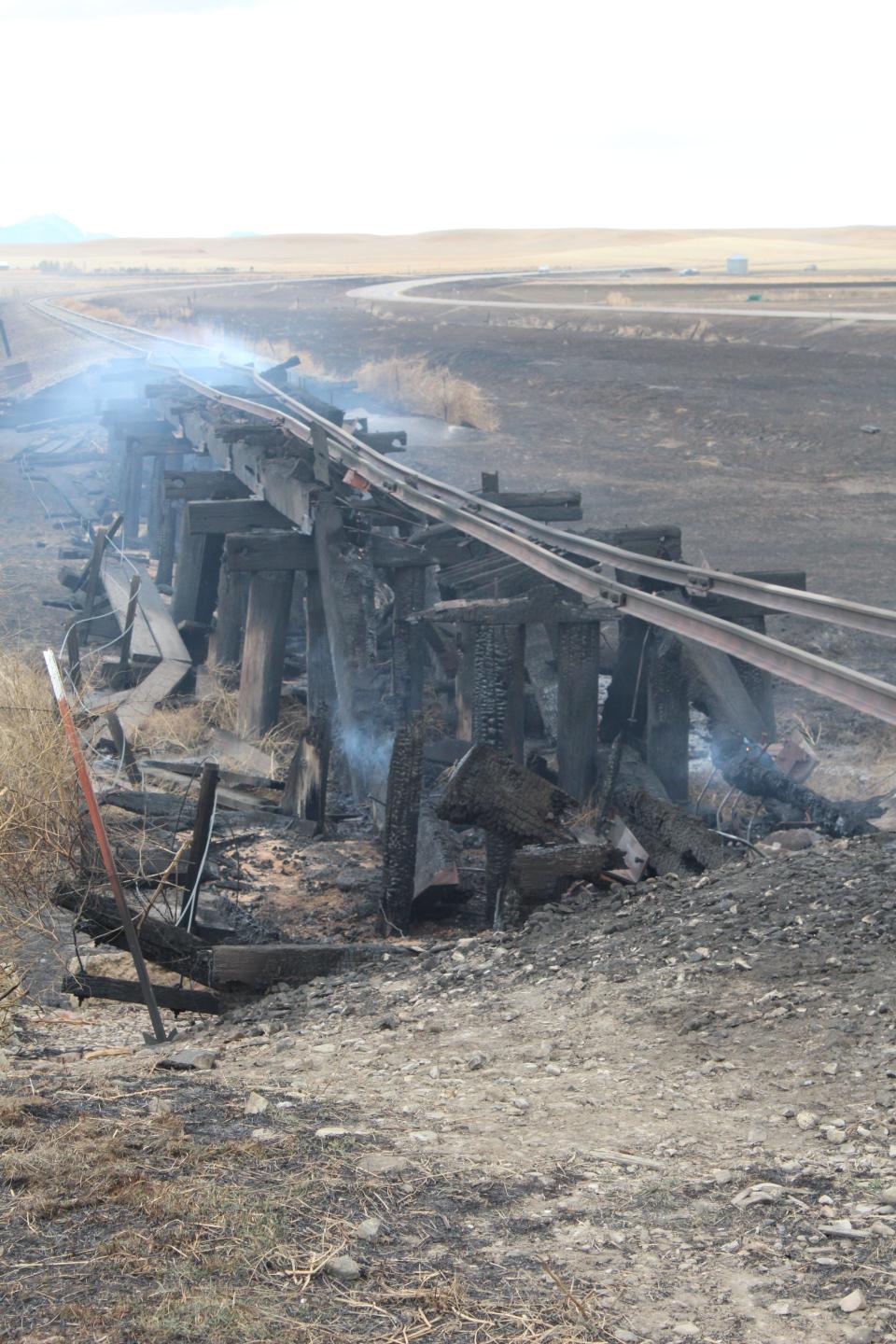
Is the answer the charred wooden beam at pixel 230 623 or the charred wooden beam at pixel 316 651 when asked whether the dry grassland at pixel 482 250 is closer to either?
the charred wooden beam at pixel 230 623

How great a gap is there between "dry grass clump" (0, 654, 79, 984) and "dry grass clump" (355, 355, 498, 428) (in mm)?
20602

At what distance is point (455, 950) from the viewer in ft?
16.7

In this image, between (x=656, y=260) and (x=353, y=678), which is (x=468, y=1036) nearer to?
(x=353, y=678)

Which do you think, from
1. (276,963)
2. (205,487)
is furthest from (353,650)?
(205,487)

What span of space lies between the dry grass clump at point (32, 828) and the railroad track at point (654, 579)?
279 centimetres

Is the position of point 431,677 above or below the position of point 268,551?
below

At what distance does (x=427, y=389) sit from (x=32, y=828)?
2576 centimetres

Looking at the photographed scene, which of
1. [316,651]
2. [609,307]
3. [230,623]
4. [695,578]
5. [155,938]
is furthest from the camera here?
[609,307]

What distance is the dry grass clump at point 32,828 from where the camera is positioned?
5961 mm

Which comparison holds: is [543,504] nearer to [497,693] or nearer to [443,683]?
[443,683]

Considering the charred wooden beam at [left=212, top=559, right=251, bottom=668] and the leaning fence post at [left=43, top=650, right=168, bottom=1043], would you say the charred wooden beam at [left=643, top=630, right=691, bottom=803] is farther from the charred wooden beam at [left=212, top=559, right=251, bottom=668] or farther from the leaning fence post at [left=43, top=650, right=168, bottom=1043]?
the charred wooden beam at [left=212, top=559, right=251, bottom=668]

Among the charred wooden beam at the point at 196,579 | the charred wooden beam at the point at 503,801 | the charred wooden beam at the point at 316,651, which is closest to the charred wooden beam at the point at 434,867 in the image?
the charred wooden beam at the point at 503,801

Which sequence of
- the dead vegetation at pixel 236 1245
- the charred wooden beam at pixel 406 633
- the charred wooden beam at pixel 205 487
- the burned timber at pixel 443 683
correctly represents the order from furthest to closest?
the charred wooden beam at pixel 205 487 → the charred wooden beam at pixel 406 633 → the burned timber at pixel 443 683 → the dead vegetation at pixel 236 1245

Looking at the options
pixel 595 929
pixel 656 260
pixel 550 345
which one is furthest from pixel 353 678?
pixel 656 260
